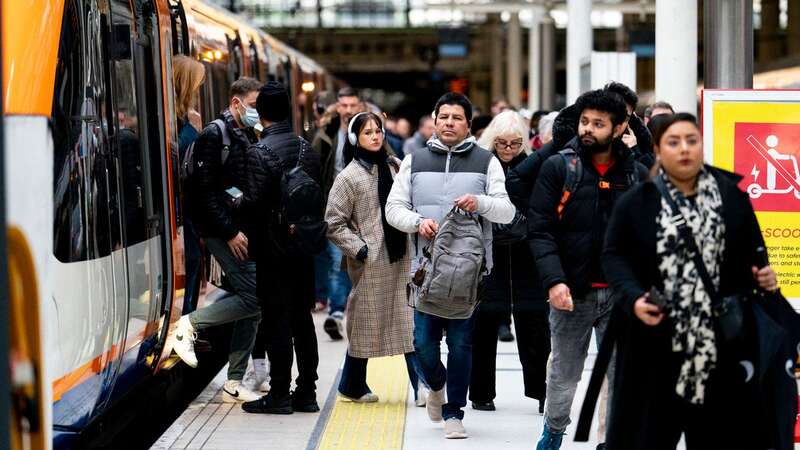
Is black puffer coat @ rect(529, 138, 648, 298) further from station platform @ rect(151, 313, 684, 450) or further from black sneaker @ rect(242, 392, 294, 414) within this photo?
black sneaker @ rect(242, 392, 294, 414)

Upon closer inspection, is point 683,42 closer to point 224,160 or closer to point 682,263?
point 224,160

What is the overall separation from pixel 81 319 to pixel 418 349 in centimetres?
195

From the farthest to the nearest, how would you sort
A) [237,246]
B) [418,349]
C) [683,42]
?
[683,42] < [237,246] < [418,349]

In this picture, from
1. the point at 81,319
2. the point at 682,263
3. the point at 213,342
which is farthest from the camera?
the point at 213,342

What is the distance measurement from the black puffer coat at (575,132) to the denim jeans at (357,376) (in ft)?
5.98

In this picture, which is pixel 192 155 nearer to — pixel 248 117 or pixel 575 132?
pixel 248 117

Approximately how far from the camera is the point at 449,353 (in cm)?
720

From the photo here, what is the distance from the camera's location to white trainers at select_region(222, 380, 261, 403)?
27.3 ft

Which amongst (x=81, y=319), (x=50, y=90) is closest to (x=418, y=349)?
(x=81, y=319)

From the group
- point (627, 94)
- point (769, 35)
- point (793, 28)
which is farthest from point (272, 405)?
point (769, 35)

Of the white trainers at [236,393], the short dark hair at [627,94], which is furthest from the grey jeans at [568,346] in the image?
the white trainers at [236,393]

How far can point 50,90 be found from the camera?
5.61m

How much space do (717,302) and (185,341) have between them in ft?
13.6

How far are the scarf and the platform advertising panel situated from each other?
7.10ft
